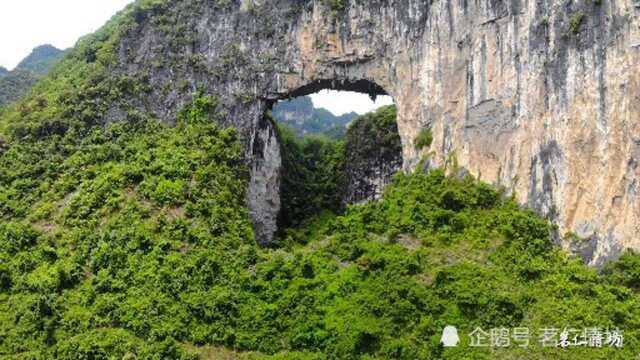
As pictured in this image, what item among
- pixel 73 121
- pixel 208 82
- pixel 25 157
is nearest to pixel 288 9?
pixel 208 82

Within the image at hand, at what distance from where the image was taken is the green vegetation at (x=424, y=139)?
2270 centimetres

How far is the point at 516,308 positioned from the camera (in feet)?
55.8

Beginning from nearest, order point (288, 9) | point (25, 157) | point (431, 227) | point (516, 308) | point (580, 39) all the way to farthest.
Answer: point (516, 308)
point (580, 39)
point (431, 227)
point (25, 157)
point (288, 9)

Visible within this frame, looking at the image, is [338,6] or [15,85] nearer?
[338,6]

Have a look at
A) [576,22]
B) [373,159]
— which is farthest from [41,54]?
[576,22]

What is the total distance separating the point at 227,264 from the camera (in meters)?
20.1

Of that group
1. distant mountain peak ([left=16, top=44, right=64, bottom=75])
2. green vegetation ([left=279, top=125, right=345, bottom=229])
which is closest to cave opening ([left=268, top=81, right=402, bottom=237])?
green vegetation ([left=279, top=125, right=345, bottom=229])

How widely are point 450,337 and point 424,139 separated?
7325 mm

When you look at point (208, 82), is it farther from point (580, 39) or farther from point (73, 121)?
point (580, 39)

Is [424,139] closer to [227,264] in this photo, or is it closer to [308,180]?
[227,264]

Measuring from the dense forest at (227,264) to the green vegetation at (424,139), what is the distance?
0.08 meters

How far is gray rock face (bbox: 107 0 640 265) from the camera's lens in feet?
58.2

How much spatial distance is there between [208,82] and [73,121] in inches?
160

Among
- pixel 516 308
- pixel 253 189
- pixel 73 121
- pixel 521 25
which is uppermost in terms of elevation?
pixel 521 25
